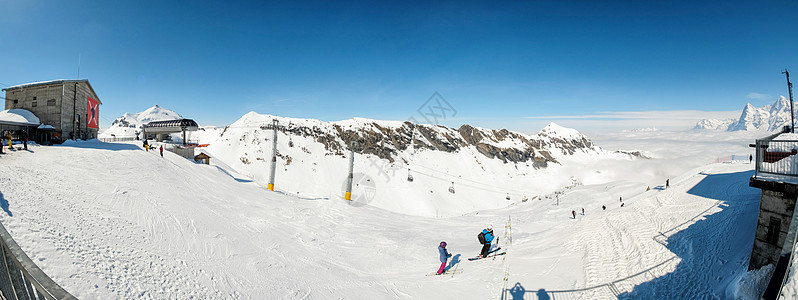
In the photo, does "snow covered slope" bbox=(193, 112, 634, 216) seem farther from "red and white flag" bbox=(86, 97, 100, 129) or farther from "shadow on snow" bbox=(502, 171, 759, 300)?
"shadow on snow" bbox=(502, 171, 759, 300)

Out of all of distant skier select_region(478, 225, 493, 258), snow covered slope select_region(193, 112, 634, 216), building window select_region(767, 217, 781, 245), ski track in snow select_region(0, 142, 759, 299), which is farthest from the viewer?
snow covered slope select_region(193, 112, 634, 216)

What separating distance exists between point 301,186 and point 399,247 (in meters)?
39.7

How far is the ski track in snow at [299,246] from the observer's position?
6.69m

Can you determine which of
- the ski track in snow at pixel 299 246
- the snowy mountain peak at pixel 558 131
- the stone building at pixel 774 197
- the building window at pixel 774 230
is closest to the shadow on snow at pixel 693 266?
Answer: the ski track in snow at pixel 299 246

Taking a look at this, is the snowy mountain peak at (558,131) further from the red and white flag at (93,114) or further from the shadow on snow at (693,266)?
the red and white flag at (93,114)

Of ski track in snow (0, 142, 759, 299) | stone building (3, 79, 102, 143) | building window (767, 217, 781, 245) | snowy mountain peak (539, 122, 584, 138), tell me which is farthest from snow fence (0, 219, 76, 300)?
snowy mountain peak (539, 122, 584, 138)

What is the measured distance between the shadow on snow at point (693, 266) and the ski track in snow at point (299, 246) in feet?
0.16

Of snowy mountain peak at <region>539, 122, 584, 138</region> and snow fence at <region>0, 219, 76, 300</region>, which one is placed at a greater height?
snowy mountain peak at <region>539, 122, 584, 138</region>

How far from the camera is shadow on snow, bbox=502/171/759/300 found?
26.0ft

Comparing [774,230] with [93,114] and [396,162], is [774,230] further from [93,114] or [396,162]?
[396,162]

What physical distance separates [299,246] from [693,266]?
13638mm

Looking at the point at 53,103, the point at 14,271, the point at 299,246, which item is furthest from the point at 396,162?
the point at 14,271

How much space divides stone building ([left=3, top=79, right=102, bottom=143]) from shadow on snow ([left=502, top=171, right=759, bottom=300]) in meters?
32.7

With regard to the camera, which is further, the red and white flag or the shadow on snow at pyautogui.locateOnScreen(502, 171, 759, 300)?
the red and white flag
